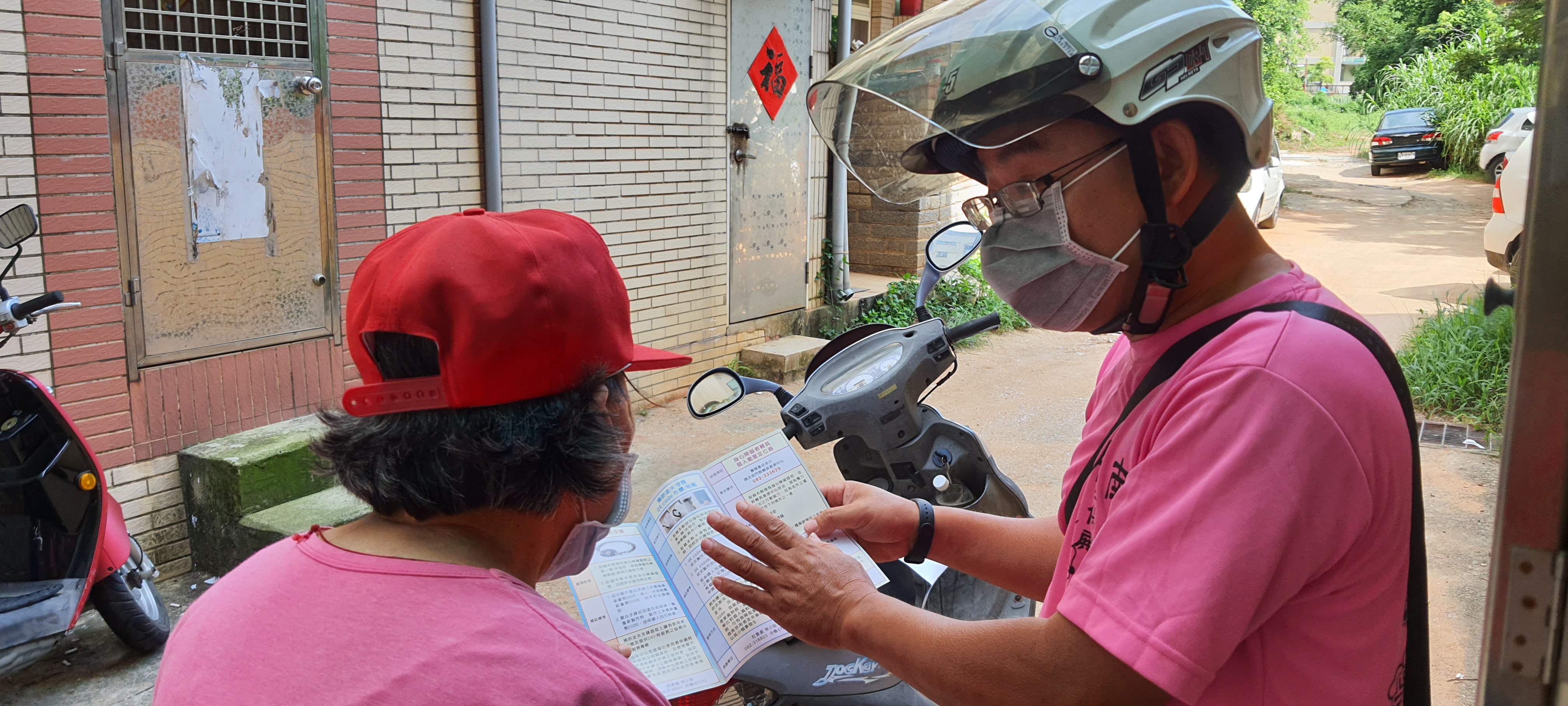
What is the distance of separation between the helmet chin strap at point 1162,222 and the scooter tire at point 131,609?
3794mm

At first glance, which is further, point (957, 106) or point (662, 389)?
point (662, 389)

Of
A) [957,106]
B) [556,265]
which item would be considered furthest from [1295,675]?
[556,265]

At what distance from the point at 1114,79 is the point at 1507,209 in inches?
333

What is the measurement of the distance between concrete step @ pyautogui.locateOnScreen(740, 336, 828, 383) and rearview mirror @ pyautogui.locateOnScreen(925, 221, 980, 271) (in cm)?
539

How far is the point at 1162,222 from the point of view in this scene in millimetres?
1542

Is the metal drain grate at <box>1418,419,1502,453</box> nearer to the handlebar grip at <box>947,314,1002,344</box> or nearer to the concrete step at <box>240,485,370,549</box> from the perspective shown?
the handlebar grip at <box>947,314,1002,344</box>

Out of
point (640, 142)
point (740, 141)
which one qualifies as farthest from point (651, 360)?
point (740, 141)

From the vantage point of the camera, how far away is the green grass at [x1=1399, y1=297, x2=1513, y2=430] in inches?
297

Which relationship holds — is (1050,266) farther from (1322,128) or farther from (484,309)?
(1322,128)

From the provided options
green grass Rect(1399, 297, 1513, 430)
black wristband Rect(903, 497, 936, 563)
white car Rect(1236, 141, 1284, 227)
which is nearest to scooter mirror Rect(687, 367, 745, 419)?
black wristband Rect(903, 497, 936, 563)

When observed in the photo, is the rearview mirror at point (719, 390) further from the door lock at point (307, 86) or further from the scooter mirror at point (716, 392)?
the door lock at point (307, 86)

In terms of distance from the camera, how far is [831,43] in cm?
956

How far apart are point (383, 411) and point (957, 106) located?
2.83 feet

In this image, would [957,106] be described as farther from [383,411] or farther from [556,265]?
[383,411]
